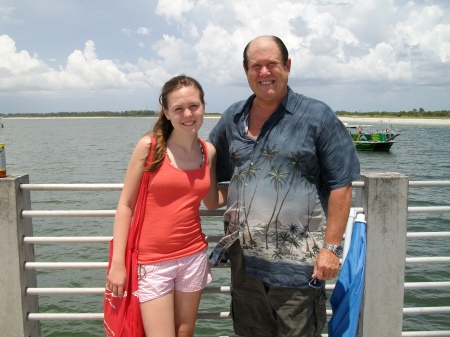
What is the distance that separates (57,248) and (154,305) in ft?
29.3

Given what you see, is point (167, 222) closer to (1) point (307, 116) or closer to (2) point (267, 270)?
(2) point (267, 270)

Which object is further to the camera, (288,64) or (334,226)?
(288,64)

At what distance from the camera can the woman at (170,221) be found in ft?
8.07

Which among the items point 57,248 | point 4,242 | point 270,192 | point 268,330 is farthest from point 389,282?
point 57,248

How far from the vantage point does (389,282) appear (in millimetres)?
Answer: 3178

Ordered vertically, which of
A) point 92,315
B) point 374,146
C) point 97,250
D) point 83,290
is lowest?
point 97,250

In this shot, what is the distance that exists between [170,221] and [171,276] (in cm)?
31

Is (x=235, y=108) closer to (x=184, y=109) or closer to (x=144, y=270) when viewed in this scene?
(x=184, y=109)

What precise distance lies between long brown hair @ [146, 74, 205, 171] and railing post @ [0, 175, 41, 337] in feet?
4.07

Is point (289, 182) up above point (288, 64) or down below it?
below

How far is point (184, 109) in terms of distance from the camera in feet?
8.30

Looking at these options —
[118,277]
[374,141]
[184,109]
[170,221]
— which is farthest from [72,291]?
[374,141]

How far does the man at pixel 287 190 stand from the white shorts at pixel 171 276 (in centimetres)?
31

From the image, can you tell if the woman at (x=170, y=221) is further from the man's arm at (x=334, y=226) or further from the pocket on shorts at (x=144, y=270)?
the man's arm at (x=334, y=226)
